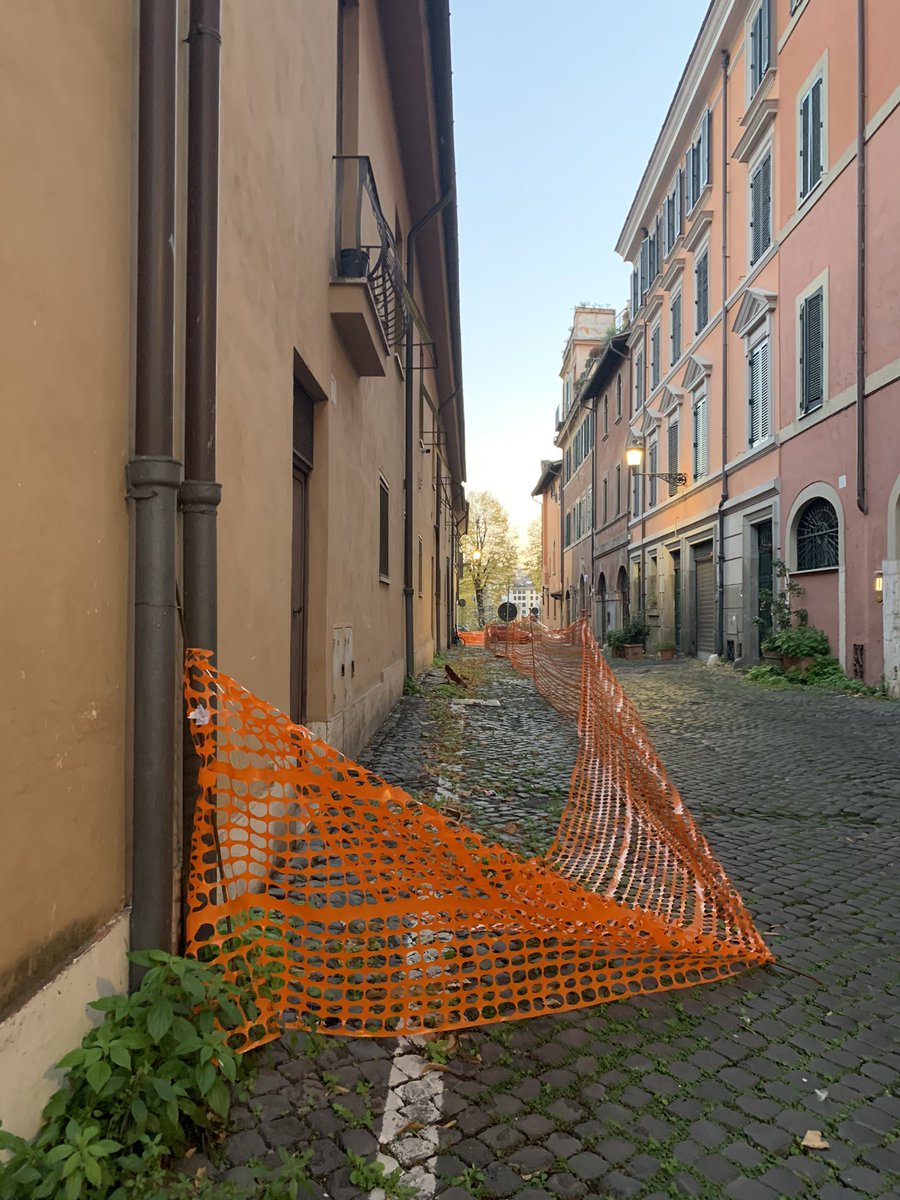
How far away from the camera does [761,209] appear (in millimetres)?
15805

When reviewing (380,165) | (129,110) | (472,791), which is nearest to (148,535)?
(129,110)

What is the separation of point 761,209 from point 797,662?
30.8 feet

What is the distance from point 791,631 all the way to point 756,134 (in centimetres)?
1012

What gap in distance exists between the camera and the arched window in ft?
41.9

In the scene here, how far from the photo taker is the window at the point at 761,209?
1541 cm

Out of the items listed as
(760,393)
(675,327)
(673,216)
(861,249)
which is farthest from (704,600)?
(673,216)

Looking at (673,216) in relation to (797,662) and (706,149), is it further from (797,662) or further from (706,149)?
(797,662)

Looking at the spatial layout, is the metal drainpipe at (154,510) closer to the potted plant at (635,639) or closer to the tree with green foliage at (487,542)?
the potted plant at (635,639)

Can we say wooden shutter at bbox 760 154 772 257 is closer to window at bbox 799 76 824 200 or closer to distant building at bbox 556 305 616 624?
window at bbox 799 76 824 200

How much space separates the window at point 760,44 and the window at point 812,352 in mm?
5328

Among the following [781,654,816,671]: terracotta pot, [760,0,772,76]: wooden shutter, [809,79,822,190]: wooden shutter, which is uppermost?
[760,0,772,76]: wooden shutter

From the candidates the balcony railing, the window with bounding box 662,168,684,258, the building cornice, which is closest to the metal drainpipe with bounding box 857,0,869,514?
the building cornice

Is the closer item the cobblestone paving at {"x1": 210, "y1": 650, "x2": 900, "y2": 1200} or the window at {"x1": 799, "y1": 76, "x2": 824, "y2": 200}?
the cobblestone paving at {"x1": 210, "y1": 650, "x2": 900, "y2": 1200}

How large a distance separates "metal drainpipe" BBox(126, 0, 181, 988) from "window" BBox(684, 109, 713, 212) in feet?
65.9
